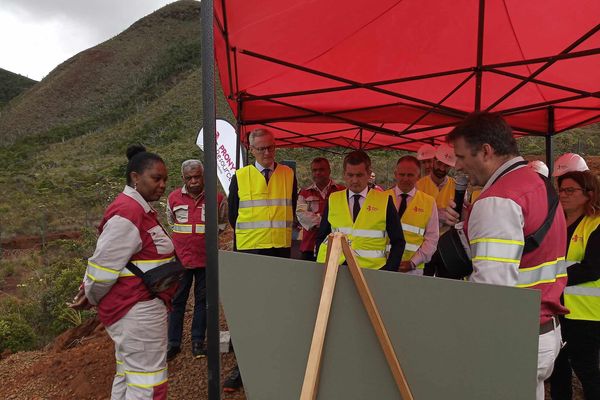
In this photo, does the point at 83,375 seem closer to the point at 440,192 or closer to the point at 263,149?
the point at 263,149

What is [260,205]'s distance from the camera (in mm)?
3658

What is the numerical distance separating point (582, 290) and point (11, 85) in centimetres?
10126

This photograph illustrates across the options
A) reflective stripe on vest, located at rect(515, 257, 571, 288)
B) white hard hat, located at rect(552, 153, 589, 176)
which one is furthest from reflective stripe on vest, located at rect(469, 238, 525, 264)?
white hard hat, located at rect(552, 153, 589, 176)

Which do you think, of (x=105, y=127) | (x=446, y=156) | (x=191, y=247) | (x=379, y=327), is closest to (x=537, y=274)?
(x=379, y=327)

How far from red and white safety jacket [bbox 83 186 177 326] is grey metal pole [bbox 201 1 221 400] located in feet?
2.05

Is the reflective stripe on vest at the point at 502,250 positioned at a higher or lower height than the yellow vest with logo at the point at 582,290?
higher

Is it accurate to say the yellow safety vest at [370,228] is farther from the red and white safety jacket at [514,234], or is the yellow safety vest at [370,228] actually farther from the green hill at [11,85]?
the green hill at [11,85]

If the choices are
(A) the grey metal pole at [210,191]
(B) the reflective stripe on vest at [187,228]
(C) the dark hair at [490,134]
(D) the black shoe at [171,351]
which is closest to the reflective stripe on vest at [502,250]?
(C) the dark hair at [490,134]

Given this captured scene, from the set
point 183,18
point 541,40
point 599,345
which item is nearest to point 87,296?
point 599,345

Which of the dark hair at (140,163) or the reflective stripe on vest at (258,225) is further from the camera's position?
the reflective stripe on vest at (258,225)

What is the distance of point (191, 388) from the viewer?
3.74 m

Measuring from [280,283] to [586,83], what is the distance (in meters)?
3.70

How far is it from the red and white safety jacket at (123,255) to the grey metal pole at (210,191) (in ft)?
2.05

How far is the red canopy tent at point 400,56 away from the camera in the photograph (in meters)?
2.72
